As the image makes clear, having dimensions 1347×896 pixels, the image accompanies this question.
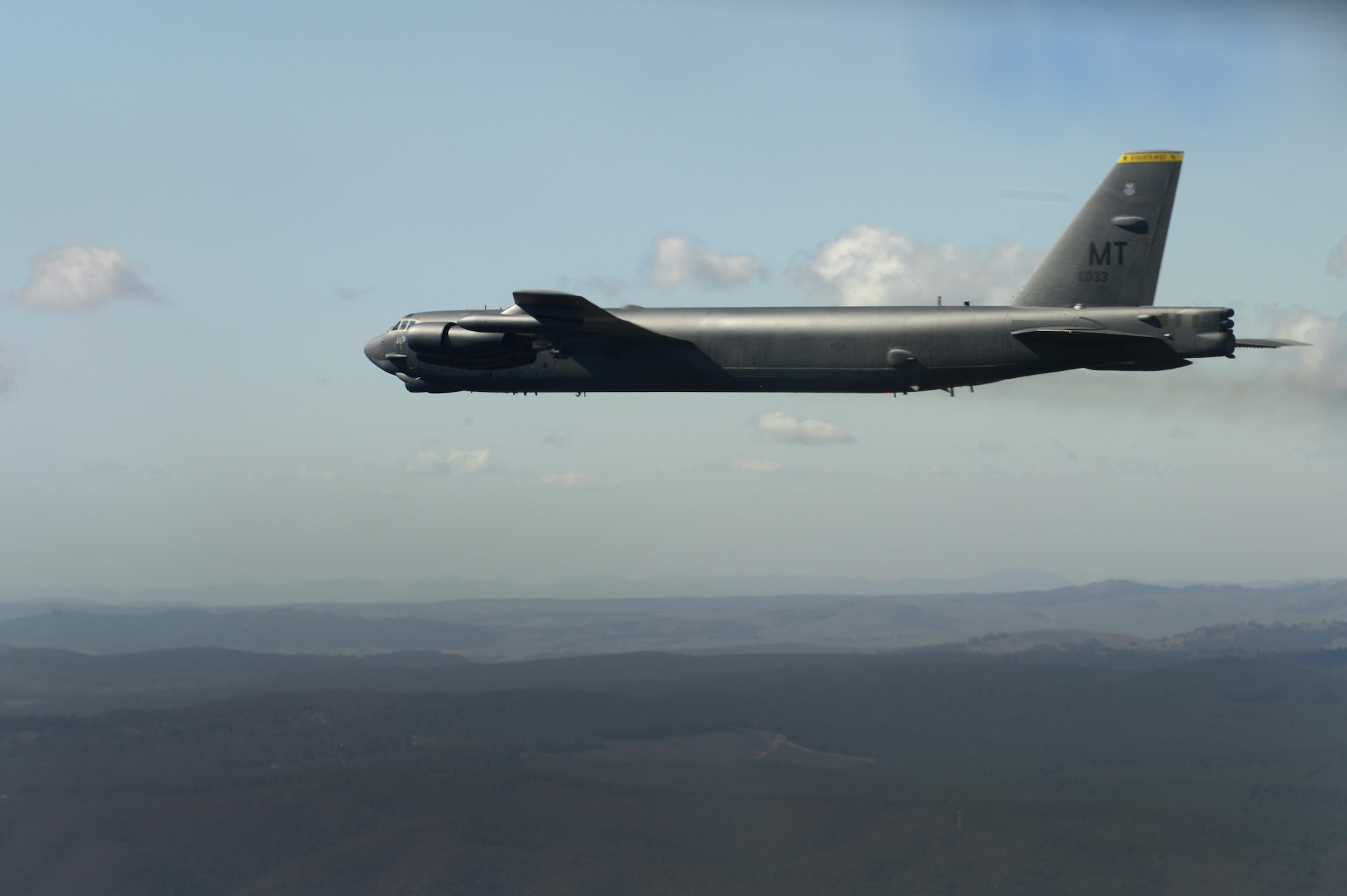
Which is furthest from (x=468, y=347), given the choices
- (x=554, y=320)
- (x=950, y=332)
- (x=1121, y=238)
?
(x=1121, y=238)

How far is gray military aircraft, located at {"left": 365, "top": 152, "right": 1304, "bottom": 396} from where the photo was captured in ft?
159

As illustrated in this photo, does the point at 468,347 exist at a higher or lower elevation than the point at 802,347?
lower

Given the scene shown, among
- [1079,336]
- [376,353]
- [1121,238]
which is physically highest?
[1121,238]

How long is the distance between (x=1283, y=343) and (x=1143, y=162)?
964 cm

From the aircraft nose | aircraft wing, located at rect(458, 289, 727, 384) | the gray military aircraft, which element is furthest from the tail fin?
the aircraft nose

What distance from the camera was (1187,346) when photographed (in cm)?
4691

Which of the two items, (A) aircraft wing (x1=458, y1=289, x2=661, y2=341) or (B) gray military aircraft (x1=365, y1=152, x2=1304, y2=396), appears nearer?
(B) gray military aircraft (x1=365, y1=152, x2=1304, y2=396)

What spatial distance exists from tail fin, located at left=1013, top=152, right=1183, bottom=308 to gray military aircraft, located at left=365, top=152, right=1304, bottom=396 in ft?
0.14

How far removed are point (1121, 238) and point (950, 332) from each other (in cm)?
828

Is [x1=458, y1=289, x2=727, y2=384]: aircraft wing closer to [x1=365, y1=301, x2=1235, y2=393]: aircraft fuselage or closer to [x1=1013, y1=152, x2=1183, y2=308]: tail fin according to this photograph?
[x1=365, y1=301, x2=1235, y2=393]: aircraft fuselage

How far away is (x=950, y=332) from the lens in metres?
50.0

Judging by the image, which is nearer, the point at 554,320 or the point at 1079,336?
the point at 1079,336

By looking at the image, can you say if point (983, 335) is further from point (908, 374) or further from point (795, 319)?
point (795, 319)

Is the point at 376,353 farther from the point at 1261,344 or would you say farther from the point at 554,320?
the point at 1261,344
